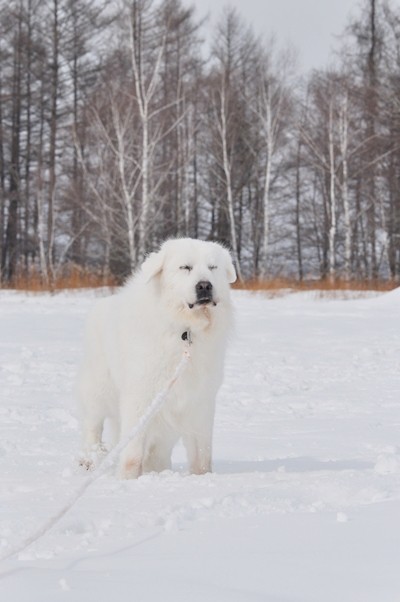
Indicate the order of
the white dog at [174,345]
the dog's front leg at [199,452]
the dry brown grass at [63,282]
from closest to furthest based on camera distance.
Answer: the white dog at [174,345], the dog's front leg at [199,452], the dry brown grass at [63,282]

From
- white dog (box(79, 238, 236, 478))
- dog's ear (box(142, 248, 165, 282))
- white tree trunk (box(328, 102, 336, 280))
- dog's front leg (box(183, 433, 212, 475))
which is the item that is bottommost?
dog's front leg (box(183, 433, 212, 475))

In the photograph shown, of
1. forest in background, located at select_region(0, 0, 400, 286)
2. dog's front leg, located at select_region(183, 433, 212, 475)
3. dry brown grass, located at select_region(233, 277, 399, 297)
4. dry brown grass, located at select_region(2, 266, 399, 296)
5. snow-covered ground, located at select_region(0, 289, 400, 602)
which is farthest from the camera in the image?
forest in background, located at select_region(0, 0, 400, 286)

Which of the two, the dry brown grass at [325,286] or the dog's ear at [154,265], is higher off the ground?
the dog's ear at [154,265]

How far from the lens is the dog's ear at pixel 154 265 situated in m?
3.87

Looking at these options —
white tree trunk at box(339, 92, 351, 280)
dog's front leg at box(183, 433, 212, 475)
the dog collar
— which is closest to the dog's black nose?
the dog collar

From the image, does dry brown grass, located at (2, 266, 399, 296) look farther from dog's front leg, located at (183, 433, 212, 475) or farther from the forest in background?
dog's front leg, located at (183, 433, 212, 475)

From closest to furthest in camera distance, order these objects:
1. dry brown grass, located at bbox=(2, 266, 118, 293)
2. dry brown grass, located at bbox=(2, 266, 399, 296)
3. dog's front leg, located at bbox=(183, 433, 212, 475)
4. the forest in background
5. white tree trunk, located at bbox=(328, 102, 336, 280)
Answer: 1. dog's front leg, located at bbox=(183, 433, 212, 475)
2. dry brown grass, located at bbox=(2, 266, 399, 296)
3. dry brown grass, located at bbox=(2, 266, 118, 293)
4. white tree trunk, located at bbox=(328, 102, 336, 280)
5. the forest in background

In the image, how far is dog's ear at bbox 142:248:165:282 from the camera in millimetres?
3867

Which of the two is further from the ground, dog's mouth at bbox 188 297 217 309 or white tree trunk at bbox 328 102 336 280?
white tree trunk at bbox 328 102 336 280

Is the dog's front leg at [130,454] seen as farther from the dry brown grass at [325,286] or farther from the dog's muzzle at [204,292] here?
the dry brown grass at [325,286]

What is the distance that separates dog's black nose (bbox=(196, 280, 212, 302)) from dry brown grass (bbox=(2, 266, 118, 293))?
52.8 feet

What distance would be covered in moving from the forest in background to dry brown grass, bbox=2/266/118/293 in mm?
734

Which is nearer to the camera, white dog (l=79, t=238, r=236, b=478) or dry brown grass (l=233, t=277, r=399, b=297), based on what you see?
white dog (l=79, t=238, r=236, b=478)

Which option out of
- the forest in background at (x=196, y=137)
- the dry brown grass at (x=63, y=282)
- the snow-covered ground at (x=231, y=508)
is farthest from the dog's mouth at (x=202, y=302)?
the forest in background at (x=196, y=137)
